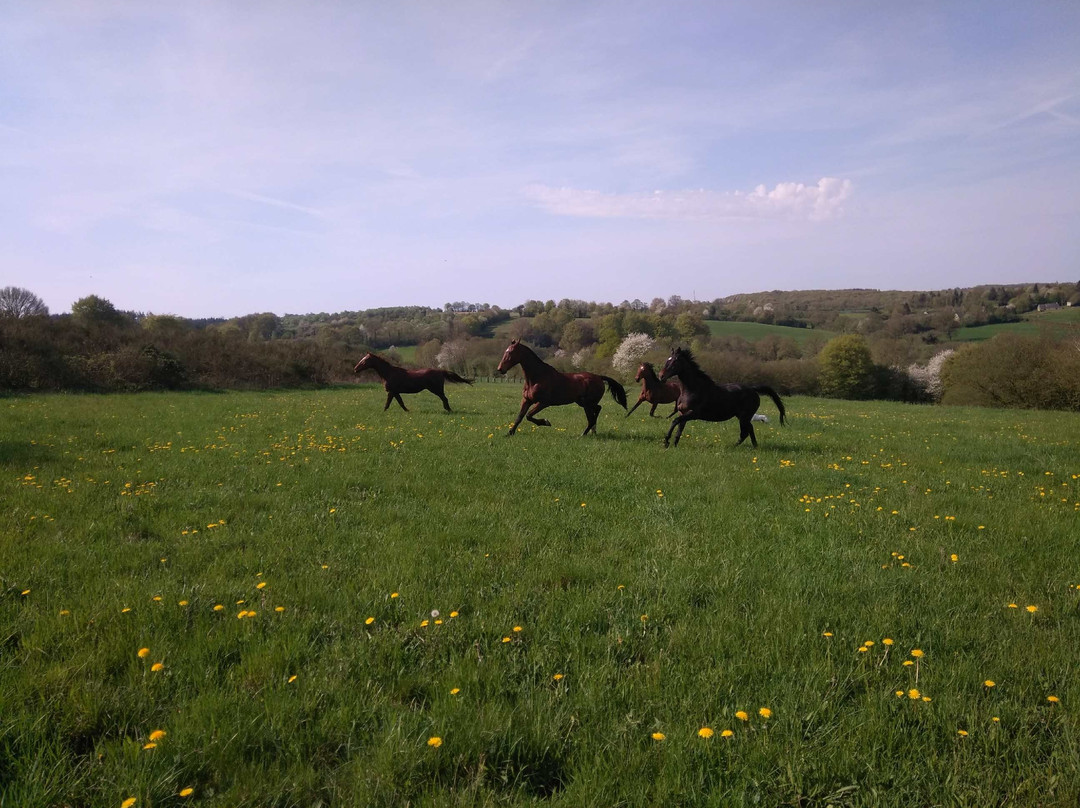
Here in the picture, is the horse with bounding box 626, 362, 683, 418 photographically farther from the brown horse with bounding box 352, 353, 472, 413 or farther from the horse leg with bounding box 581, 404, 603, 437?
the brown horse with bounding box 352, 353, 472, 413

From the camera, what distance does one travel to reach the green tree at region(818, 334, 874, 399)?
56656mm

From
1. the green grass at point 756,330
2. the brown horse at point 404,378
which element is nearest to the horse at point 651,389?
the brown horse at point 404,378

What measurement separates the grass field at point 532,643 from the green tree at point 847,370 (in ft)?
172

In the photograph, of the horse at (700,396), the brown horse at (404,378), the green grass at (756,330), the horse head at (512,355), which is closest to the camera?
the horse at (700,396)

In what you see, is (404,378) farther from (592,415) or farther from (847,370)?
(847,370)

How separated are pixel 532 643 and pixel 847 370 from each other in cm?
6103

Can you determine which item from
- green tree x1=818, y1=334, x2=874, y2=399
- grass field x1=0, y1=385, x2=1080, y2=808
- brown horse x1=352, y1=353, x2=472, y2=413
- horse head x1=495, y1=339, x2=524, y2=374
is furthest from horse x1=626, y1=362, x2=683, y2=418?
green tree x1=818, y1=334, x2=874, y2=399

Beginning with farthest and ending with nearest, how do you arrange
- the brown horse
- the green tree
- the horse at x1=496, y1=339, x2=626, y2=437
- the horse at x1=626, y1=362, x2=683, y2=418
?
the green tree, the brown horse, the horse at x1=626, y1=362, x2=683, y2=418, the horse at x1=496, y1=339, x2=626, y2=437

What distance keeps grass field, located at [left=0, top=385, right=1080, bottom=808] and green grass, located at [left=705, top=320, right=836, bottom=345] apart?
7679 cm

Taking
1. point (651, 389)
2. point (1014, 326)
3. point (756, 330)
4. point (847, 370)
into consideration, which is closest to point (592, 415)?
point (651, 389)

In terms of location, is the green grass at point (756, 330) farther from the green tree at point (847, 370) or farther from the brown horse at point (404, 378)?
the brown horse at point (404, 378)

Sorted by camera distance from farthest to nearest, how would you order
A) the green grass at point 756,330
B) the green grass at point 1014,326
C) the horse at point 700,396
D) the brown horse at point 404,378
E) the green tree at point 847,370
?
the green grass at point 756,330, the green grass at point 1014,326, the green tree at point 847,370, the brown horse at point 404,378, the horse at point 700,396

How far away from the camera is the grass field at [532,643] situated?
275cm

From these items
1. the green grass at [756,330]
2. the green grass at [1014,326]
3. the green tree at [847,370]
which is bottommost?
the green tree at [847,370]
